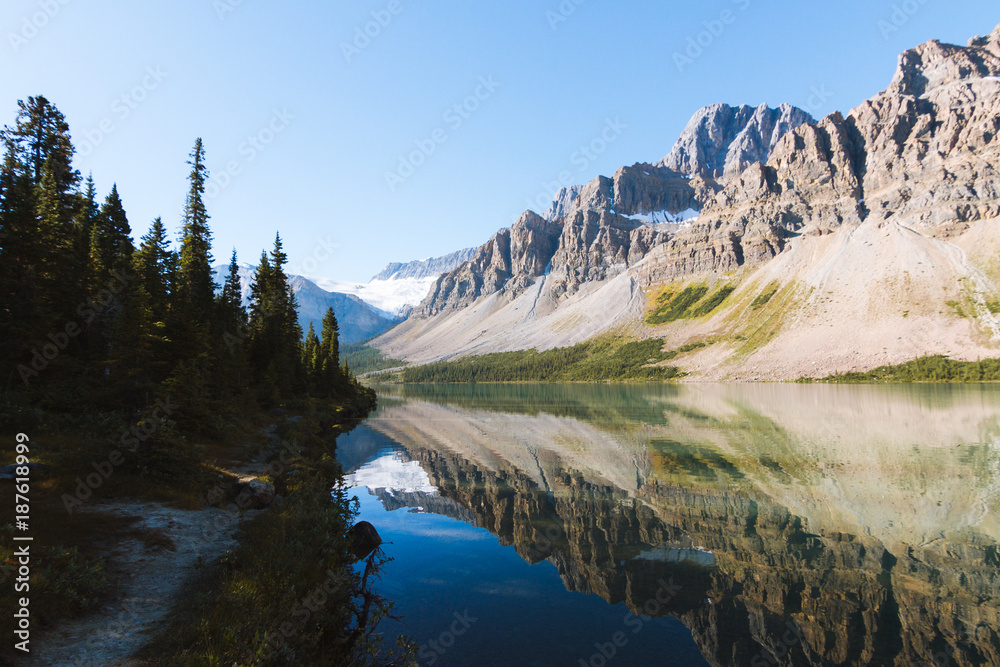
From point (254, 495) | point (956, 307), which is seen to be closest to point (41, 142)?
point (254, 495)

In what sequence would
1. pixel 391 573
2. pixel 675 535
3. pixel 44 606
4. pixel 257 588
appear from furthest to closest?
pixel 675 535
pixel 391 573
pixel 257 588
pixel 44 606

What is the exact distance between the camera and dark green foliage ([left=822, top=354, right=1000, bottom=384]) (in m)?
102

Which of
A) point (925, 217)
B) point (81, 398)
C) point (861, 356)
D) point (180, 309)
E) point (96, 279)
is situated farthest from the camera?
point (925, 217)

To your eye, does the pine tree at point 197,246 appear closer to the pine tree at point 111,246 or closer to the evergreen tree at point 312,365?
the pine tree at point 111,246

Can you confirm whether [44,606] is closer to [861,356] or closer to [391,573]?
[391,573]

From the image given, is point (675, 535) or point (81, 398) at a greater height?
point (81, 398)

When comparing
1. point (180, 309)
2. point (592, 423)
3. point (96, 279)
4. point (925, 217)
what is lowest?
point (592, 423)

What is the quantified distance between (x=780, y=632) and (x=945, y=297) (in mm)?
167613

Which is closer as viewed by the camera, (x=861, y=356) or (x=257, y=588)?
(x=257, y=588)

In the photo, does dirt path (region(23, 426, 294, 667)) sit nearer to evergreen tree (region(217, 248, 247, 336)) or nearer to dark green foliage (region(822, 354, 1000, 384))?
evergreen tree (region(217, 248, 247, 336))

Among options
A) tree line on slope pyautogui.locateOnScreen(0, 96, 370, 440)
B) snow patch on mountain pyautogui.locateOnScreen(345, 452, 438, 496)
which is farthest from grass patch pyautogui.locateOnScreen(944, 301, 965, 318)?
tree line on slope pyautogui.locateOnScreen(0, 96, 370, 440)

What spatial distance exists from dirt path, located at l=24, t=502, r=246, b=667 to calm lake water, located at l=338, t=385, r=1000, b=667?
5784 millimetres

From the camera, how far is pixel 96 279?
30.9 meters

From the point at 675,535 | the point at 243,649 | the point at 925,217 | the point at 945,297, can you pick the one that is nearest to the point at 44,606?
the point at 243,649
